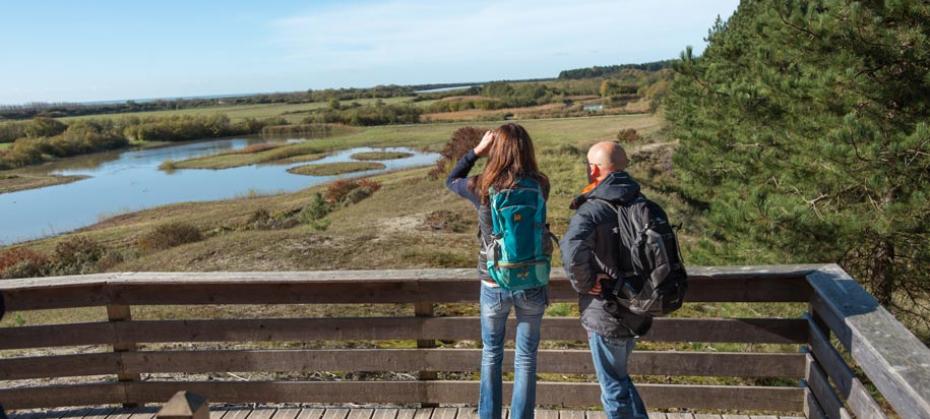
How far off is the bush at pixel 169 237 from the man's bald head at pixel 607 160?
1981 centimetres

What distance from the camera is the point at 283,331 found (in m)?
3.82

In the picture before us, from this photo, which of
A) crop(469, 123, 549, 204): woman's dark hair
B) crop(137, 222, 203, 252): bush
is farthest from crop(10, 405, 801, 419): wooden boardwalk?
crop(137, 222, 203, 252): bush

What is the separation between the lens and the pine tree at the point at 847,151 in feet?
21.8

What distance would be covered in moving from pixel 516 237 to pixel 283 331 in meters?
1.71

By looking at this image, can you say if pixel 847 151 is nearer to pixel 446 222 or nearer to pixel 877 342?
pixel 877 342

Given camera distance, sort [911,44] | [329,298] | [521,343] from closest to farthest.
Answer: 1. [521,343]
2. [329,298]
3. [911,44]

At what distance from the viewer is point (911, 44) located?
6.90m

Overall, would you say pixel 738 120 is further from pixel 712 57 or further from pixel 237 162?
pixel 237 162

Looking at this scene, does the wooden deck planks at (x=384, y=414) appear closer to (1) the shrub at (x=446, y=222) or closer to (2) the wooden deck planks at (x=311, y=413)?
(2) the wooden deck planks at (x=311, y=413)

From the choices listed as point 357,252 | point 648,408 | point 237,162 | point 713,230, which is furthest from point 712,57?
point 237,162

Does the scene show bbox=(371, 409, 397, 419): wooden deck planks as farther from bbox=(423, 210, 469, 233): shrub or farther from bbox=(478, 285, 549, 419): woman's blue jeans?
bbox=(423, 210, 469, 233): shrub

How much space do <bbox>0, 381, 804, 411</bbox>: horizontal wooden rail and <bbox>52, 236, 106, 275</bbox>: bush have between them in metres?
15.3

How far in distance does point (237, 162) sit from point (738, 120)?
6342 centimetres

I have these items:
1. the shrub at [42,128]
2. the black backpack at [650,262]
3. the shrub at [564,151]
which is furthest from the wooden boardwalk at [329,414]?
the shrub at [42,128]
